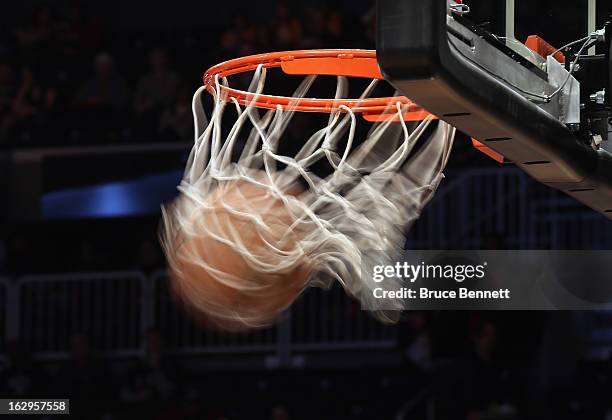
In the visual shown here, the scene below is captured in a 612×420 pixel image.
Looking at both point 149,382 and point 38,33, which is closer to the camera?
point 149,382

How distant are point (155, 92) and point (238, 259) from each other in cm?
282

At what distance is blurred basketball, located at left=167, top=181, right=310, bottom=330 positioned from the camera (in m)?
3.93

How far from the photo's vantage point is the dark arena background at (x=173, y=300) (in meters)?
6.45

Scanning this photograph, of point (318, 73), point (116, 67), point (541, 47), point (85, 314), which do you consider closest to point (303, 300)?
point (85, 314)

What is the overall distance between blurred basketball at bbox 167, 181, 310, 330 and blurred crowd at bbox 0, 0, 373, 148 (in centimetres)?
128

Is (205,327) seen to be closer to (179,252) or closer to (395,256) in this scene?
(395,256)

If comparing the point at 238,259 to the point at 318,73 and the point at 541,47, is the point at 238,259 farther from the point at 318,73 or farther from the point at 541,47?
the point at 541,47

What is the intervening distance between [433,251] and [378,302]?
0.45 m

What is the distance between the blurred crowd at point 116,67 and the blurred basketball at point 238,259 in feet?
4.21

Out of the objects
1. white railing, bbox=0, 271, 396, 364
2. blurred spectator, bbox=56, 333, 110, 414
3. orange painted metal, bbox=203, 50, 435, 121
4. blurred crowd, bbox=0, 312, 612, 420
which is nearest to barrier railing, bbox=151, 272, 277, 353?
white railing, bbox=0, 271, 396, 364

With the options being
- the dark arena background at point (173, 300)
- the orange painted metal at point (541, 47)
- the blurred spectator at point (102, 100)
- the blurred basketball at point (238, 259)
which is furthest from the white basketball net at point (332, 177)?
the blurred spectator at point (102, 100)

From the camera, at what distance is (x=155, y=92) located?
8023mm

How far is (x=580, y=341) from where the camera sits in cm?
644

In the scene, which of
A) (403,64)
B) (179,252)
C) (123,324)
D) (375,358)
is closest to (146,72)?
(123,324)
